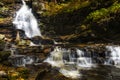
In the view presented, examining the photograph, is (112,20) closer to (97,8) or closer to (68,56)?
(97,8)

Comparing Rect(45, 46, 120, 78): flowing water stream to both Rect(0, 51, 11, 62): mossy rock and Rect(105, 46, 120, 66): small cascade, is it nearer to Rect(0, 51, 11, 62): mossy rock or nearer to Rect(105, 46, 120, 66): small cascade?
→ Rect(105, 46, 120, 66): small cascade

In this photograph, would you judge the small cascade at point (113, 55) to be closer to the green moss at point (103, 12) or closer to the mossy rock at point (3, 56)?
the green moss at point (103, 12)

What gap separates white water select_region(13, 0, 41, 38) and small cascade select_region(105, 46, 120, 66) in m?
13.8

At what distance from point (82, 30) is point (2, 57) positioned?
13.1 m

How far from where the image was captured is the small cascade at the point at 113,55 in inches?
917

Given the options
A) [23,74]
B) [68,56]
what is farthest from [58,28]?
[23,74]

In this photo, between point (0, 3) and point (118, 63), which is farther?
point (0, 3)

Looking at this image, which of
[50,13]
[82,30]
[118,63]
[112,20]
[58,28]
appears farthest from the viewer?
[50,13]

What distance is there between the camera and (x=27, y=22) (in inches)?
1494

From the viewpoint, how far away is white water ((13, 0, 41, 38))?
3656 centimetres

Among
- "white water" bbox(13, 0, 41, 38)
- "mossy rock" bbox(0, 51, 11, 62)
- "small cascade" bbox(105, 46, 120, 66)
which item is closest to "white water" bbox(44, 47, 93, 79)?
"small cascade" bbox(105, 46, 120, 66)

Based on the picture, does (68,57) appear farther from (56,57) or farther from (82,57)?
(82,57)

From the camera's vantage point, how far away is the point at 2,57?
20.1m

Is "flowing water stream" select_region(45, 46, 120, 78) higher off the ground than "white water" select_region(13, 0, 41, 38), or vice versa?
"white water" select_region(13, 0, 41, 38)
